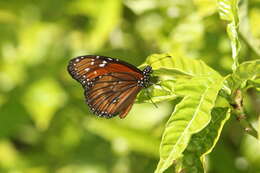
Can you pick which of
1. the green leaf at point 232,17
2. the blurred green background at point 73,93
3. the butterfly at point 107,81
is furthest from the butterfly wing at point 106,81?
the blurred green background at point 73,93

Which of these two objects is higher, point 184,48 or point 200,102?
point 200,102

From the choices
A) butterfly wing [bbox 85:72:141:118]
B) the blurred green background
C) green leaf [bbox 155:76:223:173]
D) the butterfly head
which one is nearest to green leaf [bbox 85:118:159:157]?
the blurred green background

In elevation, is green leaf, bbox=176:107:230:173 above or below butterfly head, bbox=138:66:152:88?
below

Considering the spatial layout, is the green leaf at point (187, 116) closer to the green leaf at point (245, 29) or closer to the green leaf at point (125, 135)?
the green leaf at point (245, 29)

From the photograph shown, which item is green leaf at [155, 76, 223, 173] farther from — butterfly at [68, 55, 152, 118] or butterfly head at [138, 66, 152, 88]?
butterfly at [68, 55, 152, 118]

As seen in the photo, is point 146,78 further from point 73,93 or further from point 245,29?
point 73,93

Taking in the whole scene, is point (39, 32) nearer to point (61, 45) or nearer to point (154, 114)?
point (61, 45)

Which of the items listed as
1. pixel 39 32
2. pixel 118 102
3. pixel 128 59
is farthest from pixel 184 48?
pixel 39 32
